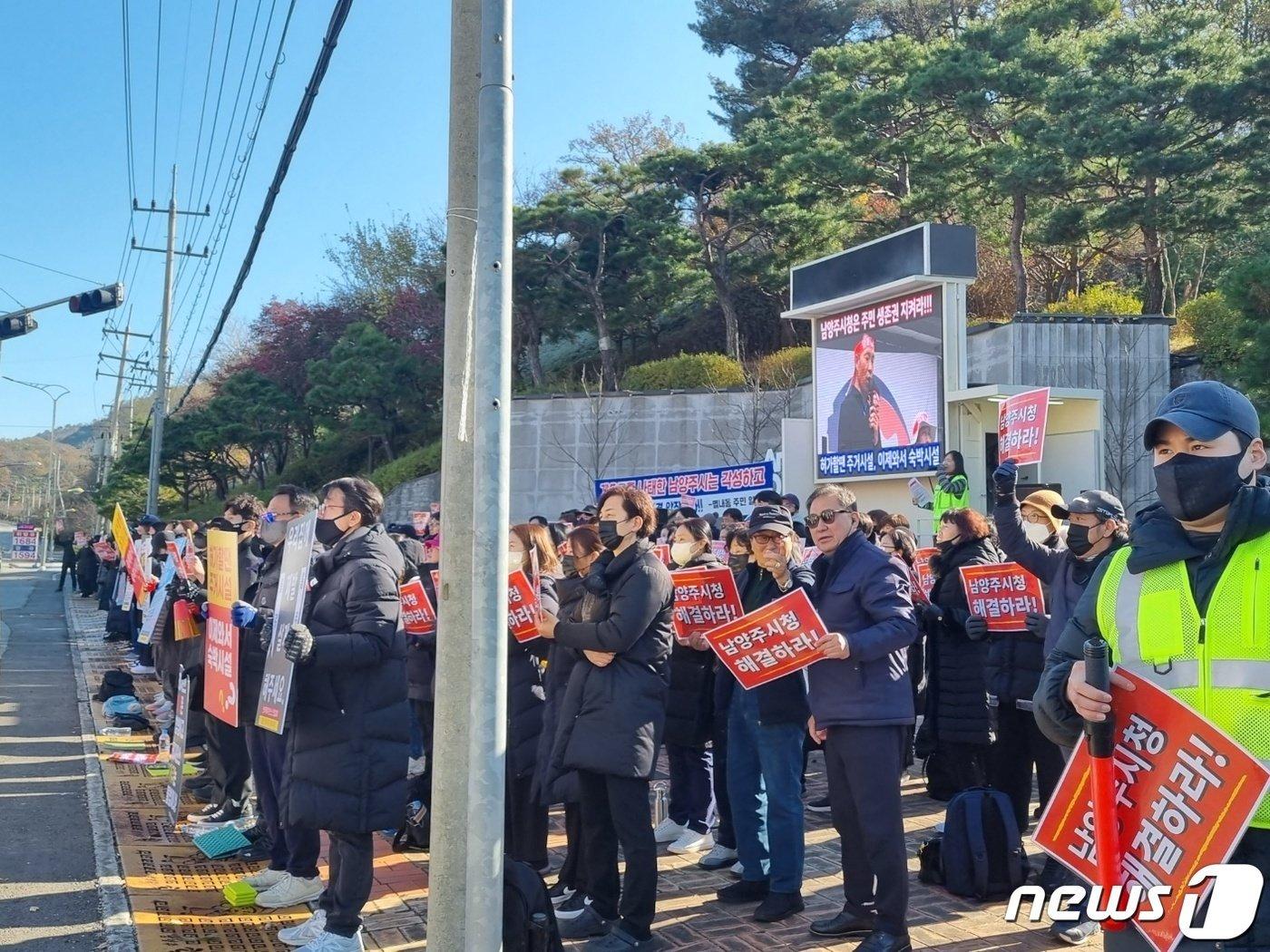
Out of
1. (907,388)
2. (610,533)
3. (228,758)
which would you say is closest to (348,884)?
(610,533)

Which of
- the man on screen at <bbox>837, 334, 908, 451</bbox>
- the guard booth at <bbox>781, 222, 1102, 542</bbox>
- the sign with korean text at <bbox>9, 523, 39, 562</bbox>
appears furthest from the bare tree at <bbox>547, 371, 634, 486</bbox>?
the sign with korean text at <bbox>9, 523, 39, 562</bbox>

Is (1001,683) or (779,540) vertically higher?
(779,540)

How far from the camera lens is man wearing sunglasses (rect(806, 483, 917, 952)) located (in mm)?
4852

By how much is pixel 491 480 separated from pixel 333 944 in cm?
240

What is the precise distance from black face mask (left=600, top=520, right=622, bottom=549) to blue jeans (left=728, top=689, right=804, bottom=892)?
1096mm

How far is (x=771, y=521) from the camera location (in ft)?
19.1

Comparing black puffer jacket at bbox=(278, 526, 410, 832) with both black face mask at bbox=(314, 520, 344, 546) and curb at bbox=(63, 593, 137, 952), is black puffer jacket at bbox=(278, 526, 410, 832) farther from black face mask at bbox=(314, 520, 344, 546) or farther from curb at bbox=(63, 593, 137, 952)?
curb at bbox=(63, 593, 137, 952)

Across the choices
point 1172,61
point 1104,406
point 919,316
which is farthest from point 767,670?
point 1172,61

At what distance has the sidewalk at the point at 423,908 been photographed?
5.29 meters

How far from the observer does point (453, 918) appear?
4.27m

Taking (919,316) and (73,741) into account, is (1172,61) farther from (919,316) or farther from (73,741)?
(73,741)

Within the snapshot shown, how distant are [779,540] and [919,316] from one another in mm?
14541

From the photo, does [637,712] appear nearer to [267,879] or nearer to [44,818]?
[267,879]
